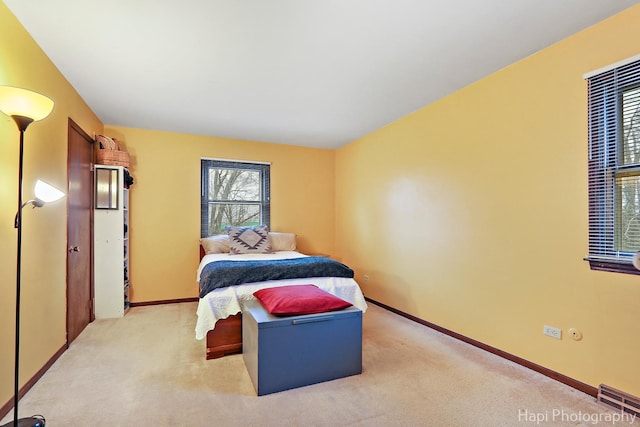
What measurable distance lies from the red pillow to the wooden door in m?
1.94

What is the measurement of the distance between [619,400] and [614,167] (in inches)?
56.2

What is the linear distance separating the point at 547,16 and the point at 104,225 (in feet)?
15.2

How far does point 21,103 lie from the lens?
5.14 ft

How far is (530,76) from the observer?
2414 millimetres

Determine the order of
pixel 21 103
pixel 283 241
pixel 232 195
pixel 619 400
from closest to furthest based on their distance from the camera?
pixel 21 103 → pixel 619 400 → pixel 283 241 → pixel 232 195

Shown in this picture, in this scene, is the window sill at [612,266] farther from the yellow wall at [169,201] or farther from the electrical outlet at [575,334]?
the yellow wall at [169,201]

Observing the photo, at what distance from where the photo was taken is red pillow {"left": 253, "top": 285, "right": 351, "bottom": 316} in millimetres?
2230

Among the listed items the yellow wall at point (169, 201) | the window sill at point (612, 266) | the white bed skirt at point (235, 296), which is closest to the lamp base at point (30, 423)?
the white bed skirt at point (235, 296)

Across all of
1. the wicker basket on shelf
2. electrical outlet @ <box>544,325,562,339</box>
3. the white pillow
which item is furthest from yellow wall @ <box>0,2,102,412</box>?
electrical outlet @ <box>544,325,562,339</box>

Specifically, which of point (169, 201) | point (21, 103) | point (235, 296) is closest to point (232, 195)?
point (169, 201)

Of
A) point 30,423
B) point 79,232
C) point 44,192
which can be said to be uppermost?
point 44,192

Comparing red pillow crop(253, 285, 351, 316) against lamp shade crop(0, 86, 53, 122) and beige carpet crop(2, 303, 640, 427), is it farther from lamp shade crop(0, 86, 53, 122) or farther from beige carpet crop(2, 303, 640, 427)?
lamp shade crop(0, 86, 53, 122)

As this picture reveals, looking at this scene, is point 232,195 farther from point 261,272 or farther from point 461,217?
point 461,217

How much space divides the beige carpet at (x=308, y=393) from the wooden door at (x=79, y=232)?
416 mm
